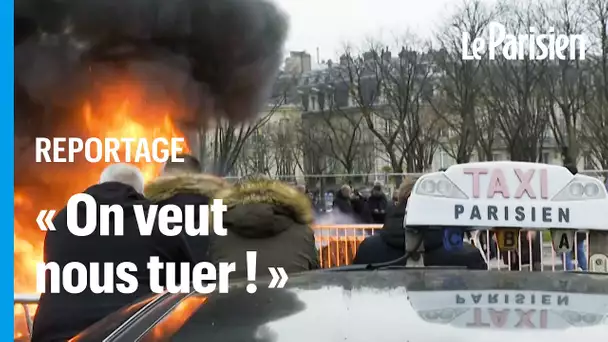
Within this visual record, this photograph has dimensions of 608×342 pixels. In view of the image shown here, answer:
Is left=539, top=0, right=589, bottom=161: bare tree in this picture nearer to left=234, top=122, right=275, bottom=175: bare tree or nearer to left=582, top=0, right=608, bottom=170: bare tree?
left=582, top=0, right=608, bottom=170: bare tree

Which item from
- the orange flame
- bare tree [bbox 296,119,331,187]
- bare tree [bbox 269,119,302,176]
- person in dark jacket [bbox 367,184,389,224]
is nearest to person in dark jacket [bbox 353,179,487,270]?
the orange flame

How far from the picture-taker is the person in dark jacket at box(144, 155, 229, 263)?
8.52 feet

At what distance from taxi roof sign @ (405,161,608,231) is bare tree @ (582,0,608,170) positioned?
6.02 m

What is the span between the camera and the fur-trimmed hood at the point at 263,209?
8.97 ft

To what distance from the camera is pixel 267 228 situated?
108 inches

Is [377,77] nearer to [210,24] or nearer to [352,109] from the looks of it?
[352,109]

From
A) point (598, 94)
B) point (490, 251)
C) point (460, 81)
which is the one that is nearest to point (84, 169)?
Result: point (490, 251)

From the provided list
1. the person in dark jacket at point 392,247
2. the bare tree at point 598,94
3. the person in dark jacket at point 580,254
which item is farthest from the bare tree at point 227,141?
the person in dark jacket at point 580,254

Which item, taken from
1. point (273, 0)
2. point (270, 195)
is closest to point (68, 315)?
point (270, 195)

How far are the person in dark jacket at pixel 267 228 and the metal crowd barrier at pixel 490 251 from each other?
0.60 meters

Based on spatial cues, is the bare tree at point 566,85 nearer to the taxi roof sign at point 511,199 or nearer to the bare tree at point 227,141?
the bare tree at point 227,141

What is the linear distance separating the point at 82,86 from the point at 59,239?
7.74m

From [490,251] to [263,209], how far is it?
4.93 feet

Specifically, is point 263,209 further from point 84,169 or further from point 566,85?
point 566,85
